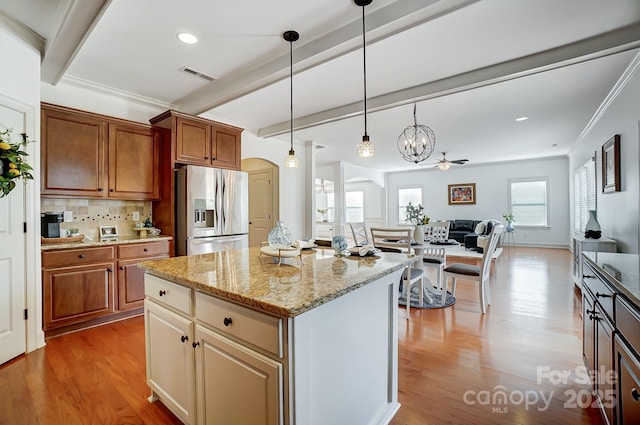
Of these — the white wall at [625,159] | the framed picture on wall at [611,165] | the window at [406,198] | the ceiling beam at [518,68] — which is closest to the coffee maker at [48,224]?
the ceiling beam at [518,68]

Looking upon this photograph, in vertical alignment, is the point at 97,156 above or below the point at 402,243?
above

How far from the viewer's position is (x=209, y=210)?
3.71 meters

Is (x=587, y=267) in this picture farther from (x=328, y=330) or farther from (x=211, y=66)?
(x=211, y=66)

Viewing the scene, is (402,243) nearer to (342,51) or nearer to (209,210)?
(342,51)

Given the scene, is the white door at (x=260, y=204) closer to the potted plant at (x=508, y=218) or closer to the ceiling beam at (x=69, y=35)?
the ceiling beam at (x=69, y=35)

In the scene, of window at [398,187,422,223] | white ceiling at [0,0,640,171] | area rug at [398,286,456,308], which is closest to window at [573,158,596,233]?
white ceiling at [0,0,640,171]

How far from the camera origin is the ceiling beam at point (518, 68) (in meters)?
2.38

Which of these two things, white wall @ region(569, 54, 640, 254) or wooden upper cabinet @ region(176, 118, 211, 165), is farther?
wooden upper cabinet @ region(176, 118, 211, 165)

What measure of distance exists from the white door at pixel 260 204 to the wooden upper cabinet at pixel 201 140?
146cm

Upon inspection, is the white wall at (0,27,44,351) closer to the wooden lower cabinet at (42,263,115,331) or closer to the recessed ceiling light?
the wooden lower cabinet at (42,263,115,331)

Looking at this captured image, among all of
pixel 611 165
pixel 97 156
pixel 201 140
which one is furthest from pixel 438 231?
pixel 97 156

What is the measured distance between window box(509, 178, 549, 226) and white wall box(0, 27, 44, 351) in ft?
34.1

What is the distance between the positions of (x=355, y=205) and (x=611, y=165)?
8.53 metres

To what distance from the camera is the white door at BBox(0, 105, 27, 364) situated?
2.34 meters
